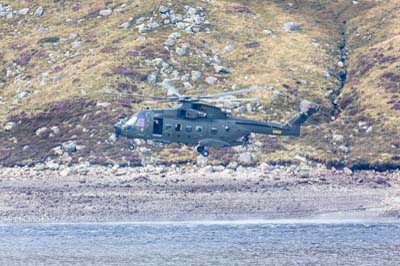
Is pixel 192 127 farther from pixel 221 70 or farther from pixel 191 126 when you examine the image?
pixel 221 70

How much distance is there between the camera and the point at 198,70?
9769 centimetres

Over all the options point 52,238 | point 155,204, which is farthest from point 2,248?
point 155,204

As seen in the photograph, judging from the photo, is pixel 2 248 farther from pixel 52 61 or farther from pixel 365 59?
pixel 365 59

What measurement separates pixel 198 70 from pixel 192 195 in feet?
92.0

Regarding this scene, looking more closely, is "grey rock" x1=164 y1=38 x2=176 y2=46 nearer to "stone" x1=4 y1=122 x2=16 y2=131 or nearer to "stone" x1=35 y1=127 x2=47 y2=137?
"stone" x1=4 y1=122 x2=16 y2=131

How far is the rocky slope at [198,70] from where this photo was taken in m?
82.0

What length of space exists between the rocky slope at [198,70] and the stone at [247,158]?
0.13 meters

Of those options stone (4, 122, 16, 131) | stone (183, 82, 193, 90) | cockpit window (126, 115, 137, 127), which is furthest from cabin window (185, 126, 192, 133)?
stone (183, 82, 193, 90)

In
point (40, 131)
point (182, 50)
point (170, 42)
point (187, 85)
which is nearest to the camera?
point (40, 131)

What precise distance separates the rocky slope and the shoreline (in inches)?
108

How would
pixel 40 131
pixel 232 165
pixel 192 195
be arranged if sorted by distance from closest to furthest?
pixel 192 195
pixel 232 165
pixel 40 131

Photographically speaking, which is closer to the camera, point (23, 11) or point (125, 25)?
point (125, 25)

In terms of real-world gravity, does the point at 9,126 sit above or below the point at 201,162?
below

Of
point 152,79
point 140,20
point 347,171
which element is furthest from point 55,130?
point 140,20
